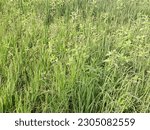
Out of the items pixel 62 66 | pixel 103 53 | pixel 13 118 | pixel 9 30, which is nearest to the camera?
pixel 13 118

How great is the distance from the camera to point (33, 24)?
343cm

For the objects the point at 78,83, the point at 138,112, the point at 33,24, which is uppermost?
the point at 33,24

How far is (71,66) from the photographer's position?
109 inches

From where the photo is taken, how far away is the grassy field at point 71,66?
104 inches

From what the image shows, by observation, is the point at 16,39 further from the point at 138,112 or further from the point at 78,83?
the point at 138,112

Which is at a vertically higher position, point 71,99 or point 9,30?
point 9,30

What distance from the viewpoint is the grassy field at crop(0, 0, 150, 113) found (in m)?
2.65

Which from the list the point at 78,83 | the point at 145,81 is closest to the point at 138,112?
the point at 145,81

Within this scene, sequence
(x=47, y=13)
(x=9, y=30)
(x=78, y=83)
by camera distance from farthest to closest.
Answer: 1. (x=47, y=13)
2. (x=9, y=30)
3. (x=78, y=83)

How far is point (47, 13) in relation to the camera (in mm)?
3939

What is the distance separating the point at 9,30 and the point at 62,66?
0.80 meters

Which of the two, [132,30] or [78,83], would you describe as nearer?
[78,83]

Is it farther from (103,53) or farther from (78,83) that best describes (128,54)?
(78,83)

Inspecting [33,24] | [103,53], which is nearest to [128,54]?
[103,53]
